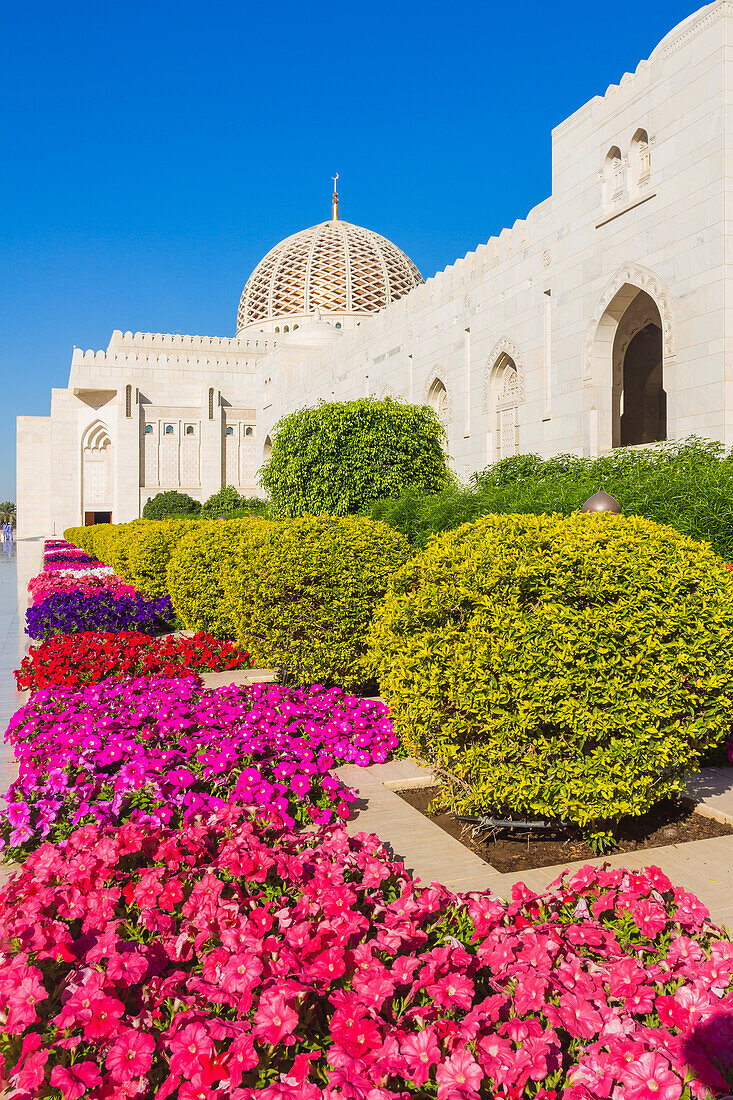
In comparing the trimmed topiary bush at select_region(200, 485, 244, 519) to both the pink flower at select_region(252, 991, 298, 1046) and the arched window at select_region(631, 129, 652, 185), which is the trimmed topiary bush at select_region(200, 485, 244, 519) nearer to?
the arched window at select_region(631, 129, 652, 185)

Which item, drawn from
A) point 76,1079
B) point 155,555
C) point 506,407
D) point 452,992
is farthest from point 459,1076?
point 506,407

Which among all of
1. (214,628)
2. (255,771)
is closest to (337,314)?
(214,628)

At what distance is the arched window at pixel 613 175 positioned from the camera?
1208 centimetres

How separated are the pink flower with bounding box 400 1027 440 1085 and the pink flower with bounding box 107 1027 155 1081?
637 mm

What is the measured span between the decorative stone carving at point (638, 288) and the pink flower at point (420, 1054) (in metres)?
10.4

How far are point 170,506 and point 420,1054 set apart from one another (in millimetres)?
36538

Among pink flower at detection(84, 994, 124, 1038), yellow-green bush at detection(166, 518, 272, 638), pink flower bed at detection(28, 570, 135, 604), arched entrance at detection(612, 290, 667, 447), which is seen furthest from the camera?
arched entrance at detection(612, 290, 667, 447)

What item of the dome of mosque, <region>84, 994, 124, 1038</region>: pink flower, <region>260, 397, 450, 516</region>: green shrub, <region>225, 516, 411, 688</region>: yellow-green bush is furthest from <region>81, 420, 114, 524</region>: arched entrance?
<region>84, 994, 124, 1038</region>: pink flower

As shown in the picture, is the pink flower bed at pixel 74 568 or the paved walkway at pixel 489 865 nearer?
the paved walkway at pixel 489 865

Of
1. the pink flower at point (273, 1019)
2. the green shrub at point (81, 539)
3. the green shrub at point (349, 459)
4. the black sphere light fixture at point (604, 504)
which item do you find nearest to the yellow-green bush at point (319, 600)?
the black sphere light fixture at point (604, 504)

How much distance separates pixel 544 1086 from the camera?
188cm

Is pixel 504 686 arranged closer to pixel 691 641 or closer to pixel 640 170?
pixel 691 641

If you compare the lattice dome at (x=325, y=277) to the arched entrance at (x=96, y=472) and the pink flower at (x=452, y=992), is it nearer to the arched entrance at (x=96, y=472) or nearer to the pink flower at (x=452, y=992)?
the arched entrance at (x=96, y=472)

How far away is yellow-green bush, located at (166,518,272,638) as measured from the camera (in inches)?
355
